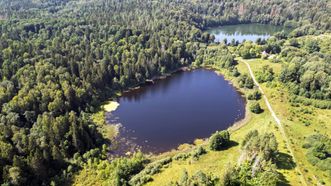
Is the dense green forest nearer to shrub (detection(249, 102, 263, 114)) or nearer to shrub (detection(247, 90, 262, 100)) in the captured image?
shrub (detection(247, 90, 262, 100))

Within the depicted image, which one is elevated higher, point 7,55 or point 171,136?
point 7,55

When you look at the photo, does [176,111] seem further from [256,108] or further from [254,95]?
[254,95]

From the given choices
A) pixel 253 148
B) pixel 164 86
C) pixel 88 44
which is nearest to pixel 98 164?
pixel 253 148

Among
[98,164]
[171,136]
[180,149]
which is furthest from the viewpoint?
[171,136]

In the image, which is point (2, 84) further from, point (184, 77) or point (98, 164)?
point (184, 77)

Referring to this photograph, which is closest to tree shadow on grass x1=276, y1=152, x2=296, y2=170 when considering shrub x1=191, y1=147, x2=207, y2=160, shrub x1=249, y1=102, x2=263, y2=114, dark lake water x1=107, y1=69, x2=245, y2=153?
shrub x1=191, y1=147, x2=207, y2=160

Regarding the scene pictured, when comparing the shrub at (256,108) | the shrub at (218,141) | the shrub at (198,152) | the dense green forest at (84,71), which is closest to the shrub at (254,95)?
the shrub at (256,108)

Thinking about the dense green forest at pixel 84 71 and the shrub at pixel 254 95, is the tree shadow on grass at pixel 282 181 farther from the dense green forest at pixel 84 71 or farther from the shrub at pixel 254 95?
the shrub at pixel 254 95
